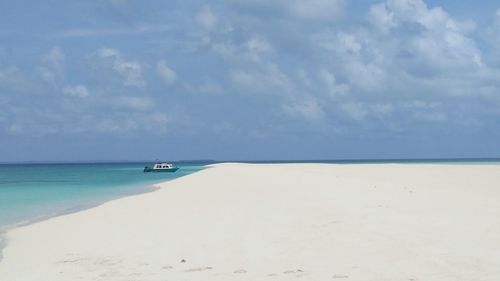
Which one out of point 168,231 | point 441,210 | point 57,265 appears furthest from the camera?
point 441,210

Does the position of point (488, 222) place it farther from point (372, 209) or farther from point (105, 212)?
point (105, 212)

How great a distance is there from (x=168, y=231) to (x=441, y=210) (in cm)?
794

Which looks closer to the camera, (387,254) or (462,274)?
(462,274)

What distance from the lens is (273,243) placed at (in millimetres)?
11305

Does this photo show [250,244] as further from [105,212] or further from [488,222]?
[105,212]

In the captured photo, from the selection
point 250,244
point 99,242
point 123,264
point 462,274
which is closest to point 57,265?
point 123,264

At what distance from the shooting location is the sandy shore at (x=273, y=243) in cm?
873

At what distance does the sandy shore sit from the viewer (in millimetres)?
8734

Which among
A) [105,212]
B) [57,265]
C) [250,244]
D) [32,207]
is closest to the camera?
[57,265]

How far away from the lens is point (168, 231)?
551 inches

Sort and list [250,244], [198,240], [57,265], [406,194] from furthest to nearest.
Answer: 1. [406,194]
2. [198,240]
3. [250,244]
4. [57,265]

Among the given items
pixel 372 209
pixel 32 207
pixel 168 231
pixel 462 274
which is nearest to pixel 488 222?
pixel 372 209

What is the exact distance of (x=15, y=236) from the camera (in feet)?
48.7

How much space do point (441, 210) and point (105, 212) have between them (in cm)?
1180
